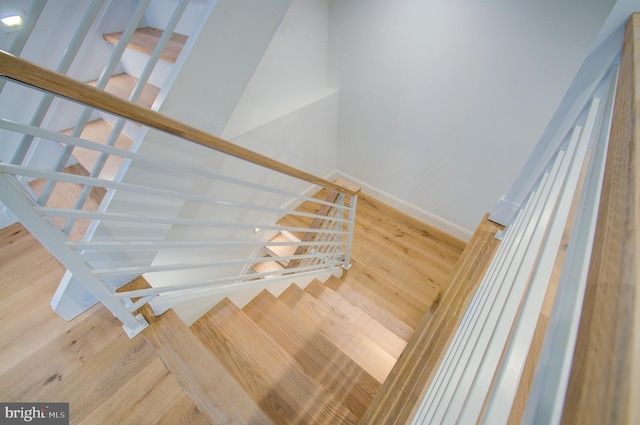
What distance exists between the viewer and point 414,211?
272 centimetres

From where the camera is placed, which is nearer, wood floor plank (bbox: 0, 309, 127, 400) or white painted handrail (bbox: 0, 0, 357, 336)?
white painted handrail (bbox: 0, 0, 357, 336)

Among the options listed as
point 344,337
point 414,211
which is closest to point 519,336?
point 344,337

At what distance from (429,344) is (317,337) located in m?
0.62

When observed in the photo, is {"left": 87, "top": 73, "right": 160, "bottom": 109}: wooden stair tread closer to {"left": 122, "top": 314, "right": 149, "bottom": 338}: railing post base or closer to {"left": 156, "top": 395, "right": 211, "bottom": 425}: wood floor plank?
{"left": 122, "top": 314, "right": 149, "bottom": 338}: railing post base

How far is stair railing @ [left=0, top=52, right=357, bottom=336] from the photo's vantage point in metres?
0.54

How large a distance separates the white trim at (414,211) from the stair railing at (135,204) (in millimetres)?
1067

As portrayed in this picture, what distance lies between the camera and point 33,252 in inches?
48.8

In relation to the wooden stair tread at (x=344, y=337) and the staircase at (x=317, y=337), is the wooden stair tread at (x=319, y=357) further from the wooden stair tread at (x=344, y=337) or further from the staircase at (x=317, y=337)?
the wooden stair tread at (x=344, y=337)

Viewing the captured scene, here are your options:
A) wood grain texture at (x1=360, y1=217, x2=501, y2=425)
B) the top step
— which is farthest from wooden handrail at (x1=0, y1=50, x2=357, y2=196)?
wood grain texture at (x1=360, y1=217, x2=501, y2=425)

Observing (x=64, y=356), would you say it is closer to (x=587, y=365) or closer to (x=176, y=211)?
(x=176, y=211)

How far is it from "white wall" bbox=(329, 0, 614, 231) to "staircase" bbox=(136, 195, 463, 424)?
24.1 inches

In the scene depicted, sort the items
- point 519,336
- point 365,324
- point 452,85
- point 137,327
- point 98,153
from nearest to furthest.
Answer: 1. point 519,336
2. point 137,327
3. point 98,153
4. point 365,324
5. point 452,85

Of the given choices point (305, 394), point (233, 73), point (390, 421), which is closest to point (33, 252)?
point (233, 73)

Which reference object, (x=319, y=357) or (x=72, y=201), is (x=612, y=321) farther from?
(x=72, y=201)
